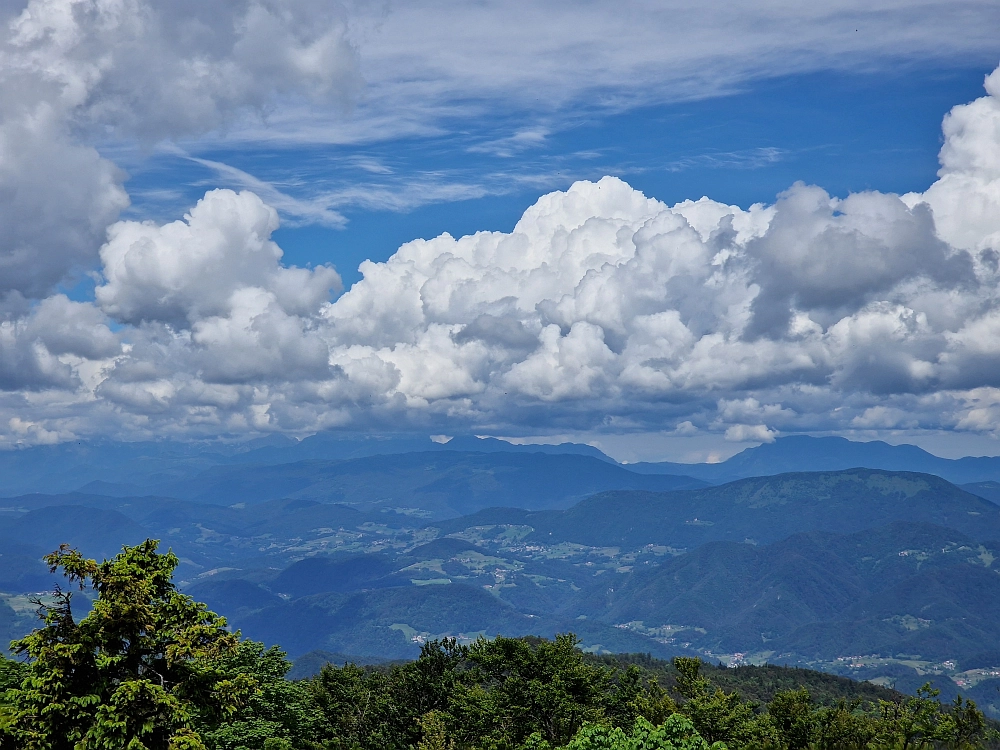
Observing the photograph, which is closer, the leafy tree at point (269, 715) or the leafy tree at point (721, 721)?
the leafy tree at point (269, 715)

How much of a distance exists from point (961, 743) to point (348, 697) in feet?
192

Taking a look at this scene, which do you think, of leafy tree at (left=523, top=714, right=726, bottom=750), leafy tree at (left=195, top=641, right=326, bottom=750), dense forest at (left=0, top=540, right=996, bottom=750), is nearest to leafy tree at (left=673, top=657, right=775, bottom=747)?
dense forest at (left=0, top=540, right=996, bottom=750)

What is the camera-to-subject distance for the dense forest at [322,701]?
27203mm

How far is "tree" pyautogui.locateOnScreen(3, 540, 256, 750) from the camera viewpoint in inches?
1051

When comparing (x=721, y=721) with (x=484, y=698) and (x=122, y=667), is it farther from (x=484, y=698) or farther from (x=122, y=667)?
(x=122, y=667)

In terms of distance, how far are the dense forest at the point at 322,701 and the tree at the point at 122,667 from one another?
0.06 metres

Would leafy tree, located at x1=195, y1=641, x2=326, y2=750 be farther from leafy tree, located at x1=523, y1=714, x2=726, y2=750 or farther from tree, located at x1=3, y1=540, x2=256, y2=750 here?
leafy tree, located at x1=523, y1=714, x2=726, y2=750

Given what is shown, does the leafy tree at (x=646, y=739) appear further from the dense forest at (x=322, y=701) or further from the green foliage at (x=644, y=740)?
the dense forest at (x=322, y=701)

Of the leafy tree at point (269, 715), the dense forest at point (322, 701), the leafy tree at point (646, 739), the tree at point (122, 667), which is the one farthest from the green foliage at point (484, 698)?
the tree at point (122, 667)

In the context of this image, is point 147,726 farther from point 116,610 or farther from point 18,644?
point 18,644

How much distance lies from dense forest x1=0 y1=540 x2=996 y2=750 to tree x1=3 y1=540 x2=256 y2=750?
6cm

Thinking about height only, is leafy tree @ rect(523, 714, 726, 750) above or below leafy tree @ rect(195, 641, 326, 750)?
below

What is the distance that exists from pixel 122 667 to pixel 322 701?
61653 mm

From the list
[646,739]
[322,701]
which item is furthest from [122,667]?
[322,701]
